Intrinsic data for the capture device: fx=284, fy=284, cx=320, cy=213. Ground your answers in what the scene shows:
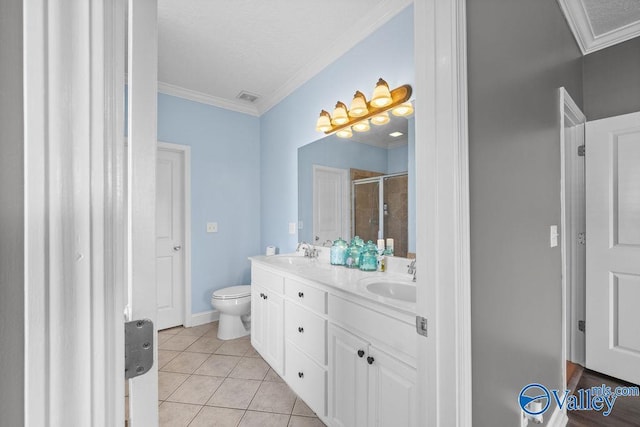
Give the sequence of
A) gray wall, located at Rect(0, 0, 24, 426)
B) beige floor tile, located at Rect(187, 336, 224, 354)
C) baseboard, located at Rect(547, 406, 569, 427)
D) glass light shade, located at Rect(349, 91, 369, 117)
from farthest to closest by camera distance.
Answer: beige floor tile, located at Rect(187, 336, 224, 354)
glass light shade, located at Rect(349, 91, 369, 117)
baseboard, located at Rect(547, 406, 569, 427)
gray wall, located at Rect(0, 0, 24, 426)

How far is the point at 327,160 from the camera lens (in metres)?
2.53

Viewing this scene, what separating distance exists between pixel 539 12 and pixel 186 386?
323cm

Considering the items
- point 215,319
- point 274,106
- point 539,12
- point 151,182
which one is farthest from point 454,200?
point 215,319

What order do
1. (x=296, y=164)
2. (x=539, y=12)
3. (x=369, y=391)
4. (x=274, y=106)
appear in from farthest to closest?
(x=274, y=106)
(x=296, y=164)
(x=539, y=12)
(x=369, y=391)

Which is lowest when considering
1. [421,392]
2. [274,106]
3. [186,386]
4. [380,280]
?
[186,386]

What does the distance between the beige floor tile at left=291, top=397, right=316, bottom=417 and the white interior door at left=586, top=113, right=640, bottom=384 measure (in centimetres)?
222

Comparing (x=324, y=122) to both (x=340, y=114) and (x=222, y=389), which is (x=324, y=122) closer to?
(x=340, y=114)

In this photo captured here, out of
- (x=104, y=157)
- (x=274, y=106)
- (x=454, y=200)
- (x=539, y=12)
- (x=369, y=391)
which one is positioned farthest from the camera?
(x=274, y=106)

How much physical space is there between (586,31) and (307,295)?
9.25 feet

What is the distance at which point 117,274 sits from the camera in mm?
400

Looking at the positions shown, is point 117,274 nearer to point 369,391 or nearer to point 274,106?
point 369,391

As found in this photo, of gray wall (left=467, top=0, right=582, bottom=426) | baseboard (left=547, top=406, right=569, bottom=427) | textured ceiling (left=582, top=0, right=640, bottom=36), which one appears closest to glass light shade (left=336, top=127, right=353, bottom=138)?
gray wall (left=467, top=0, right=582, bottom=426)

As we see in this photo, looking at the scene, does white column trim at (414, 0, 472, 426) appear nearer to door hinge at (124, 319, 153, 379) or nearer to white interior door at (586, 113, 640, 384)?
door hinge at (124, 319, 153, 379)

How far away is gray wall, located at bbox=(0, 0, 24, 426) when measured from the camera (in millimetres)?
319
